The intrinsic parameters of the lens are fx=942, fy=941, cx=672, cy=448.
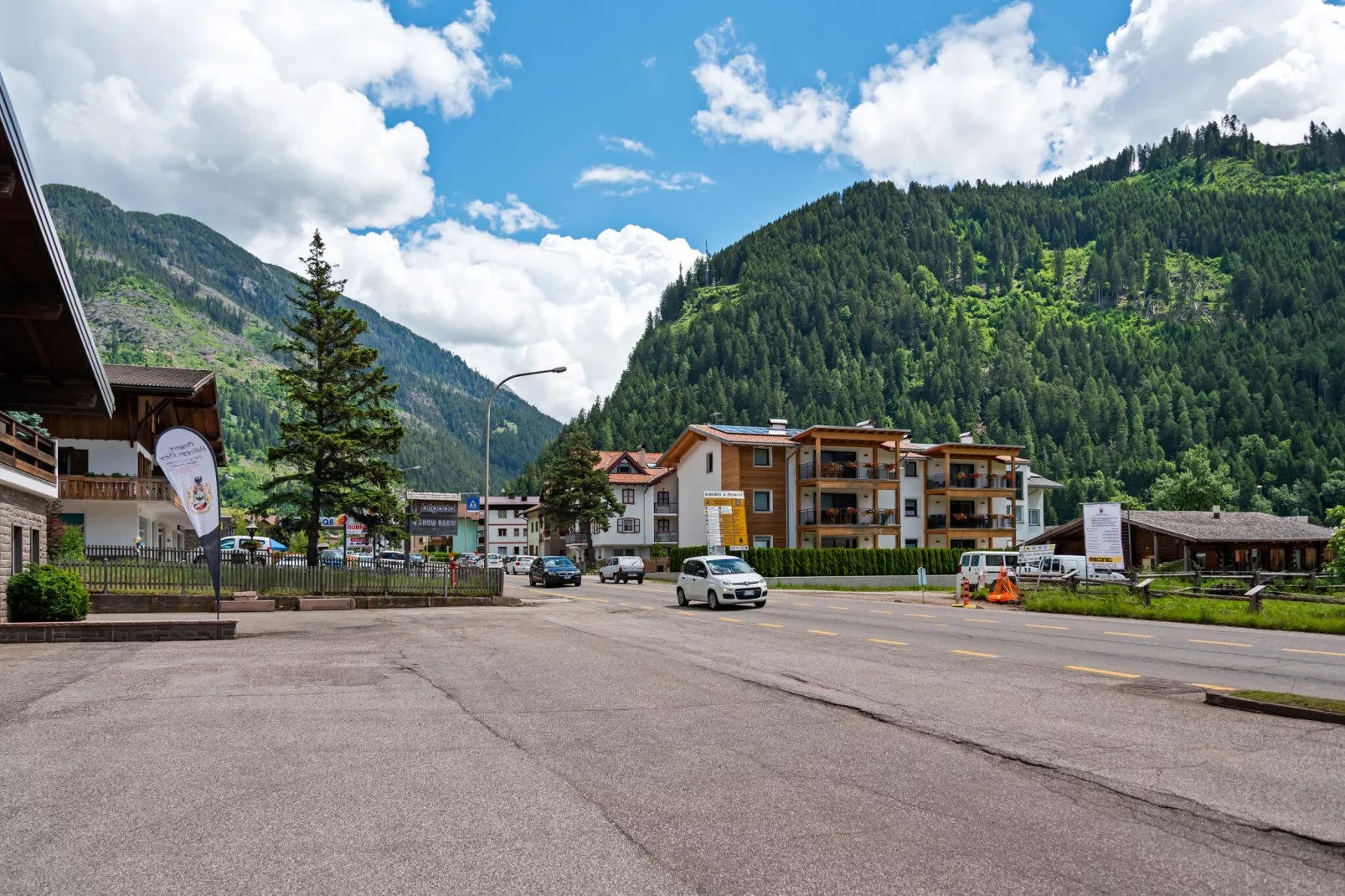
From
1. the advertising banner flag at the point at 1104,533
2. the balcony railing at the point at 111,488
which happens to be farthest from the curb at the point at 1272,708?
the balcony railing at the point at 111,488

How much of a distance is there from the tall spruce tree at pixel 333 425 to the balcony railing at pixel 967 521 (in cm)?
4746

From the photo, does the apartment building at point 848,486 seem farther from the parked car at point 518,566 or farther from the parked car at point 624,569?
the parked car at point 518,566

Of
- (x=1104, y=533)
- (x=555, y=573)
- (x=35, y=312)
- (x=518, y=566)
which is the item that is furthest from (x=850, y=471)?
(x=35, y=312)

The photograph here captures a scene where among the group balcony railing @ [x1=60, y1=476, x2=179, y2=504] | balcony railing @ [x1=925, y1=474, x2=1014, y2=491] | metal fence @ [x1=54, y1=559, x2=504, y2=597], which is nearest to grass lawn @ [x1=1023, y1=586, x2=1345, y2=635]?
metal fence @ [x1=54, y1=559, x2=504, y2=597]

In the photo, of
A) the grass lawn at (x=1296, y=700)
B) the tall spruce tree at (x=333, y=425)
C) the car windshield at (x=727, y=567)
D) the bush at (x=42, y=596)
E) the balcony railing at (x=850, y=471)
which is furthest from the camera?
the balcony railing at (x=850, y=471)

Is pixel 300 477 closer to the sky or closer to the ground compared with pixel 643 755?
closer to the sky

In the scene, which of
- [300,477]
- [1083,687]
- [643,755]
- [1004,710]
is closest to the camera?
[643,755]

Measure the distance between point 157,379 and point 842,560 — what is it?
39081mm

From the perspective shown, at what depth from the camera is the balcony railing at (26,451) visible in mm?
19891

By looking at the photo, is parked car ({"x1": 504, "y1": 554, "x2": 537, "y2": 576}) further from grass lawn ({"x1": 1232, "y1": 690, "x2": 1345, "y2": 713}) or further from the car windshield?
grass lawn ({"x1": 1232, "y1": 690, "x2": 1345, "y2": 713})

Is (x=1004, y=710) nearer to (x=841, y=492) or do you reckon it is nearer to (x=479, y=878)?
(x=479, y=878)

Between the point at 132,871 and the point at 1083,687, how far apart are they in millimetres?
10406

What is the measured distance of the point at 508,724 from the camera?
9422 millimetres

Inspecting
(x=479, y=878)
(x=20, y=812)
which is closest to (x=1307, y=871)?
(x=479, y=878)
